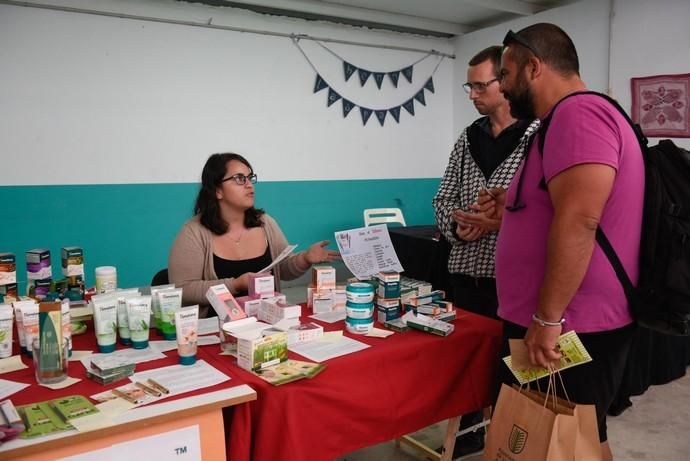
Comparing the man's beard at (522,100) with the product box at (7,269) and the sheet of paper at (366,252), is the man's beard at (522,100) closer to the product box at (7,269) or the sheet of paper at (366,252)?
the sheet of paper at (366,252)

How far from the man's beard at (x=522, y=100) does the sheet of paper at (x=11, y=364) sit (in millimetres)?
1561

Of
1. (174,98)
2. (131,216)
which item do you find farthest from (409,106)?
(131,216)

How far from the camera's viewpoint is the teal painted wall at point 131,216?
13.7 feet

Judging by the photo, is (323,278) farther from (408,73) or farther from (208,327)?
(408,73)

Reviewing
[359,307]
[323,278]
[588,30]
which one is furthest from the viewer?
[588,30]

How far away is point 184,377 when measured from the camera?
142 centimetres

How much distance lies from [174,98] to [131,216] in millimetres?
1069

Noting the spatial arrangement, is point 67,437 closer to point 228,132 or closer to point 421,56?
point 228,132

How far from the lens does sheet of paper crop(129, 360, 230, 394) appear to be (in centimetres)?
136

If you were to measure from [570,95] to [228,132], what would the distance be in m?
3.95

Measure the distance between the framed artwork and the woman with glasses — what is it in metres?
3.56

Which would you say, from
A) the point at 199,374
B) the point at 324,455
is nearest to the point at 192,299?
the point at 199,374

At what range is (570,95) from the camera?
1.40 m

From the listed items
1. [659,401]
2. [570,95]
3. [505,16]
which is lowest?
[659,401]
